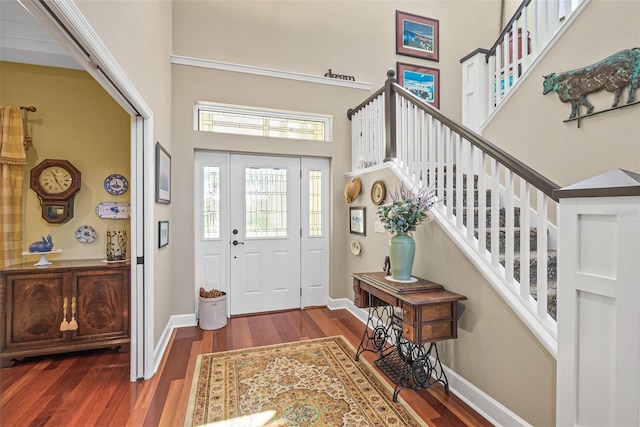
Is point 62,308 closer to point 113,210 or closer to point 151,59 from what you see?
point 113,210

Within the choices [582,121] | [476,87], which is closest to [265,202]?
[476,87]

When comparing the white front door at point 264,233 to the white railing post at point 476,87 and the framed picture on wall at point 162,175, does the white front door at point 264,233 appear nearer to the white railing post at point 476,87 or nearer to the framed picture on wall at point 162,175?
the framed picture on wall at point 162,175

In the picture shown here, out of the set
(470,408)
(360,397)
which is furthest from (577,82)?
(360,397)

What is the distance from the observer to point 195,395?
221 centimetres

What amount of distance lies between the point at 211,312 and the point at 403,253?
2328mm

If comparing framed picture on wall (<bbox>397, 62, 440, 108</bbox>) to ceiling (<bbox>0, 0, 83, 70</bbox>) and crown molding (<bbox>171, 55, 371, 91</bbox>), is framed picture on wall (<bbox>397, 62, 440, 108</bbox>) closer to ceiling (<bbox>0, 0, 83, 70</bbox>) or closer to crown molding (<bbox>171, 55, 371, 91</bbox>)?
crown molding (<bbox>171, 55, 371, 91</bbox>)

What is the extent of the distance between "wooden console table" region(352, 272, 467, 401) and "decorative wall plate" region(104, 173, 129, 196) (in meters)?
2.68

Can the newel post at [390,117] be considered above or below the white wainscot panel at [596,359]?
above

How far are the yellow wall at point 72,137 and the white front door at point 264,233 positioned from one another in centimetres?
126

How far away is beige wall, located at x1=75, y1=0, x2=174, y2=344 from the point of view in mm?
1667

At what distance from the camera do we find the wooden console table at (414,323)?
2.07m

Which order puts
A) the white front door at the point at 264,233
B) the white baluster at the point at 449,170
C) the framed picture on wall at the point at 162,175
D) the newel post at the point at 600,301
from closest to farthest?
the newel post at the point at 600,301 < the white baluster at the point at 449,170 < the framed picture on wall at the point at 162,175 < the white front door at the point at 264,233

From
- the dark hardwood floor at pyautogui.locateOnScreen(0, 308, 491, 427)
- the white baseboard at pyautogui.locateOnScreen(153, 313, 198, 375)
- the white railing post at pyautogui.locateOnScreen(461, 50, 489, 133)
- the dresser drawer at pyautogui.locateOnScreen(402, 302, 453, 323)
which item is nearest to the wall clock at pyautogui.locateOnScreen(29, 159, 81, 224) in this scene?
the dark hardwood floor at pyautogui.locateOnScreen(0, 308, 491, 427)

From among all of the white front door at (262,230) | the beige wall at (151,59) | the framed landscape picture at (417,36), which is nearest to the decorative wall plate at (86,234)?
the beige wall at (151,59)
